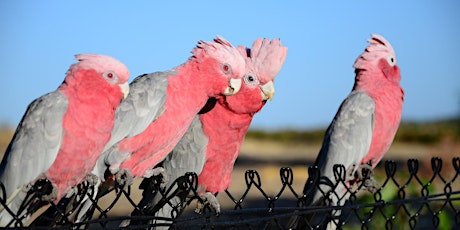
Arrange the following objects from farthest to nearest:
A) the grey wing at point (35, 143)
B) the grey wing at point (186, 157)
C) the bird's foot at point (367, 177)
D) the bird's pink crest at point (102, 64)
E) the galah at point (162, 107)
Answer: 1. the bird's foot at point (367, 177)
2. the grey wing at point (186, 157)
3. the galah at point (162, 107)
4. the bird's pink crest at point (102, 64)
5. the grey wing at point (35, 143)

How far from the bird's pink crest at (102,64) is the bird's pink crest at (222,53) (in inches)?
24.5

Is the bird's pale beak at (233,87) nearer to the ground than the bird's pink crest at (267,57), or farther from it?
nearer to the ground

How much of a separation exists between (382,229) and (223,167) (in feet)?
→ 8.86

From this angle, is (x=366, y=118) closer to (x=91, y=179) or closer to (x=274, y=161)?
(x=91, y=179)

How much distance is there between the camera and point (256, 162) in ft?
63.0

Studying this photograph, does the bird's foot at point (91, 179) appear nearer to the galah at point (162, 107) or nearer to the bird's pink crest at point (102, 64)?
the galah at point (162, 107)

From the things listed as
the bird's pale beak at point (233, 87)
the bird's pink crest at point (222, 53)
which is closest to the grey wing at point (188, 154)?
the bird's pale beak at point (233, 87)

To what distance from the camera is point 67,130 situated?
9.80 feet

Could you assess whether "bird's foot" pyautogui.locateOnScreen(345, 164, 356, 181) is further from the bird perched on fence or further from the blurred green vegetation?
the blurred green vegetation

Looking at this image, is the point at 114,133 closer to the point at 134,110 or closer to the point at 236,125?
the point at 134,110

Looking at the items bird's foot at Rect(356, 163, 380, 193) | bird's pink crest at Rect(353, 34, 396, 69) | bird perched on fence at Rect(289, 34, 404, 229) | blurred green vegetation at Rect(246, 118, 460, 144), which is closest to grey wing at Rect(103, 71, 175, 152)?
bird perched on fence at Rect(289, 34, 404, 229)

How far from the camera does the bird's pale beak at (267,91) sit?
145 inches

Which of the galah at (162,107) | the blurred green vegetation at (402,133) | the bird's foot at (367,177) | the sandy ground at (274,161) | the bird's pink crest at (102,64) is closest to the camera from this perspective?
the bird's pink crest at (102,64)

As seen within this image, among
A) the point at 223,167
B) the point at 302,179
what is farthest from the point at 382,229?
the point at 302,179
